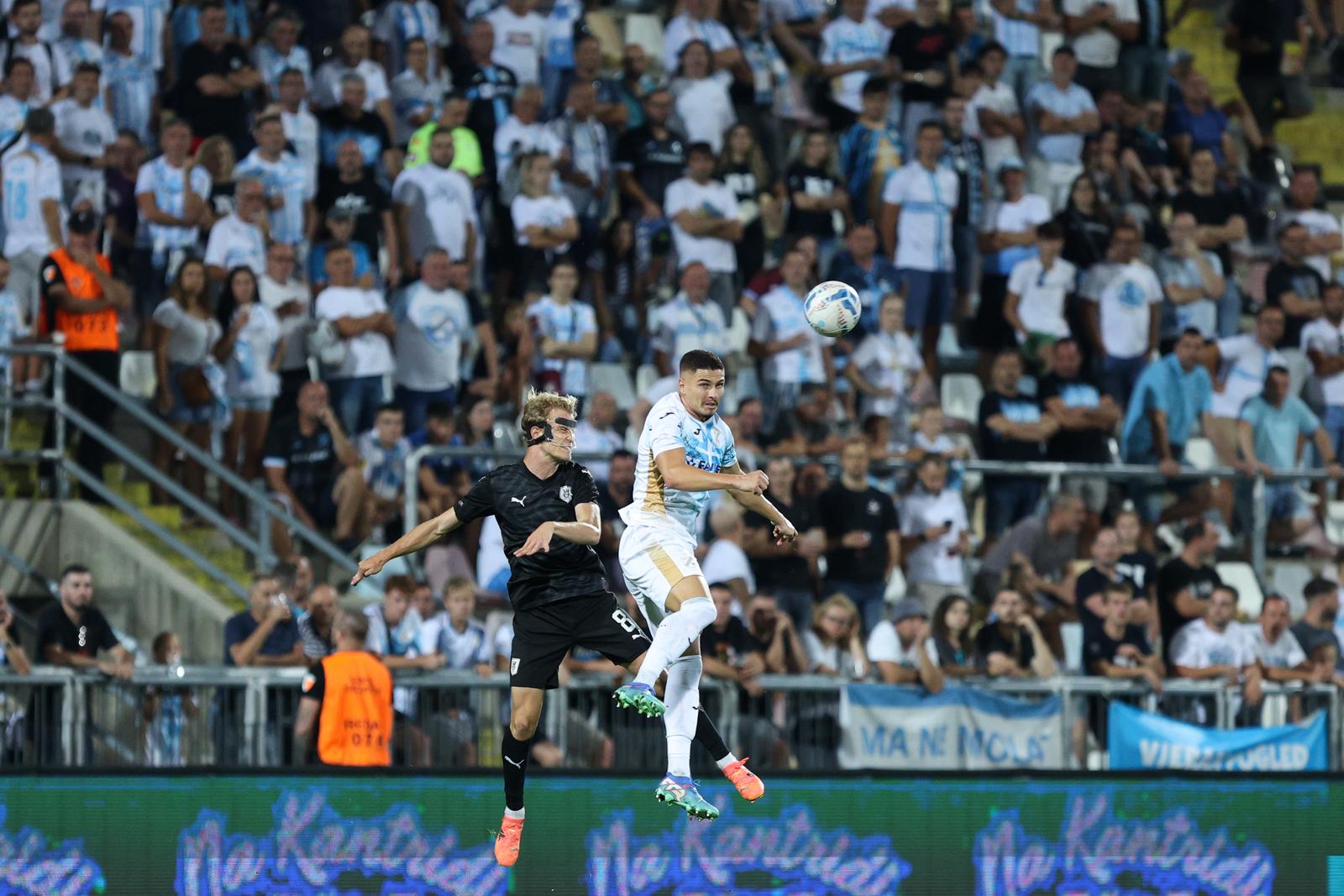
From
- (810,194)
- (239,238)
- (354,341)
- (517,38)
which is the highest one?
(517,38)

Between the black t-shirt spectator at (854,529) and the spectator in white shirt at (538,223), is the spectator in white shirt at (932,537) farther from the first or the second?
the spectator in white shirt at (538,223)

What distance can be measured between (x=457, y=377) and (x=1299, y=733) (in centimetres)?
734

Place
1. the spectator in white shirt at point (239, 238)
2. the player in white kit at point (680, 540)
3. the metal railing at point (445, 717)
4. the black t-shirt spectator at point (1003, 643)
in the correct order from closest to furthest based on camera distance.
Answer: the player in white kit at point (680, 540)
the metal railing at point (445, 717)
the black t-shirt spectator at point (1003, 643)
the spectator in white shirt at point (239, 238)

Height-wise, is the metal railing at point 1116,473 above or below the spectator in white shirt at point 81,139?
below

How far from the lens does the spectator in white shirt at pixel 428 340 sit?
767 inches

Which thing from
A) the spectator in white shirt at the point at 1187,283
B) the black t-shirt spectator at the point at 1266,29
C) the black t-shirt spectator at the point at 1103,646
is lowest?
the black t-shirt spectator at the point at 1103,646

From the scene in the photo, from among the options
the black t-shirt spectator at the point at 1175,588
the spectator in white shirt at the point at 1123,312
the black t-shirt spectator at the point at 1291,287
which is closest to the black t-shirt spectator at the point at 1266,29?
the black t-shirt spectator at the point at 1291,287

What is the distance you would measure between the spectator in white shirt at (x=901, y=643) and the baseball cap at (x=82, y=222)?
6.88 meters

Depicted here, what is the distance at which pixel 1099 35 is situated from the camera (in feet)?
80.6

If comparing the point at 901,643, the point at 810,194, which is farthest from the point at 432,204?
the point at 901,643

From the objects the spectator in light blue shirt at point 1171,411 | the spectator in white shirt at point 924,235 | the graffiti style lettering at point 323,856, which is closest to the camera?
the graffiti style lettering at point 323,856

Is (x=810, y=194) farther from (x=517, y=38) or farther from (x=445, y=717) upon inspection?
(x=445, y=717)

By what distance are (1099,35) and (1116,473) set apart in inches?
256

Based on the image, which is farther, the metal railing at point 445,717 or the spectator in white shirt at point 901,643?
the spectator in white shirt at point 901,643
